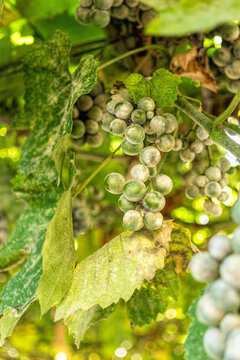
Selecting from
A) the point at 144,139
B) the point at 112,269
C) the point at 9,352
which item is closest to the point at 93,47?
the point at 144,139

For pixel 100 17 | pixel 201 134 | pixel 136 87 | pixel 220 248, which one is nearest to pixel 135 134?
pixel 136 87

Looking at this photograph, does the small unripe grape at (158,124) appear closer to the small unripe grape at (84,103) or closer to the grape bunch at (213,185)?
the grape bunch at (213,185)

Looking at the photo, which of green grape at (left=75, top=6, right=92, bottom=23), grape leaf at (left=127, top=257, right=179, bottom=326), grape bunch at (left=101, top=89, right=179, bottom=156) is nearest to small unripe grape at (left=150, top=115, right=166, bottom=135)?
grape bunch at (left=101, top=89, right=179, bottom=156)

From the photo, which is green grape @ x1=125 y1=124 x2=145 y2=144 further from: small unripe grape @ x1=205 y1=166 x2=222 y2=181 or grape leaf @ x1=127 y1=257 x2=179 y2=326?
grape leaf @ x1=127 y1=257 x2=179 y2=326

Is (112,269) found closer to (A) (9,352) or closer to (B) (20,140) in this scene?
(B) (20,140)

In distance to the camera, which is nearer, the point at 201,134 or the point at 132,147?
the point at 132,147

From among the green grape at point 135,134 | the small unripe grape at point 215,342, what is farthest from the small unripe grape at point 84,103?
the small unripe grape at point 215,342

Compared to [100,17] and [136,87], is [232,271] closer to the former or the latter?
[136,87]
